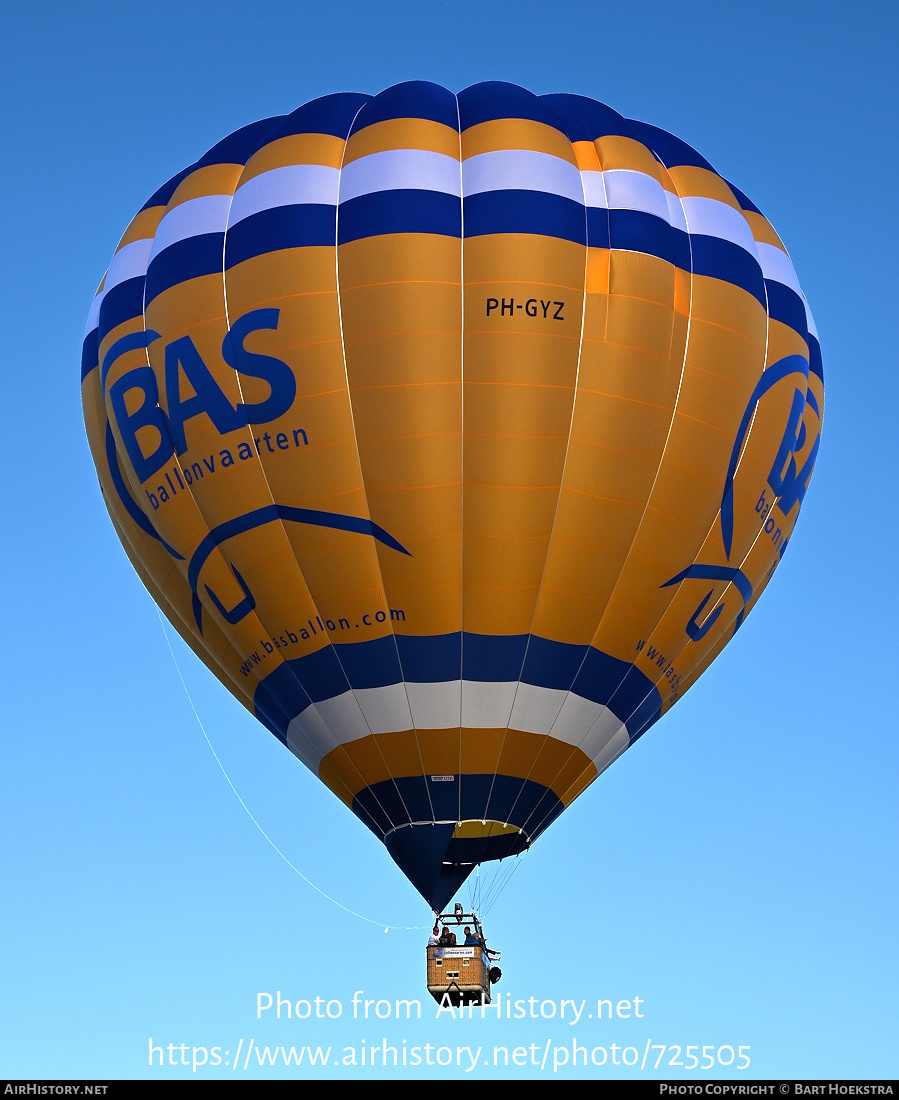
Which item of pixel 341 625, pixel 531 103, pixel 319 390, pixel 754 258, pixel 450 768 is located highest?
pixel 531 103

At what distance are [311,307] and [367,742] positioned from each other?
4.10 metres

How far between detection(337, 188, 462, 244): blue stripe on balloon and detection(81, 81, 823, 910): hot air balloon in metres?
0.03

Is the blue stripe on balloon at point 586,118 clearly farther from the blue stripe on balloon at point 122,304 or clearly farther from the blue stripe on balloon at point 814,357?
the blue stripe on balloon at point 122,304

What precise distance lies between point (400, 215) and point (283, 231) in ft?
3.77

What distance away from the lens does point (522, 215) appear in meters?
15.5

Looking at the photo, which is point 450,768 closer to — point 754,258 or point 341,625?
point 341,625

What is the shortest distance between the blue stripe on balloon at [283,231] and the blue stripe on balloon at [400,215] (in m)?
0.14

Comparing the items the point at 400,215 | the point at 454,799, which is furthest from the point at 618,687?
the point at 400,215

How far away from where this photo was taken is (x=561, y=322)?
15.3 meters

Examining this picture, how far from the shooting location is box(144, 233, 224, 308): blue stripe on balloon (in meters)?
16.0

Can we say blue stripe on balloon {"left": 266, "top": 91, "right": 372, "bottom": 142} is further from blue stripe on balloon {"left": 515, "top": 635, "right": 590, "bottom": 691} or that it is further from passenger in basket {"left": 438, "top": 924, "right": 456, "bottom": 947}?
passenger in basket {"left": 438, "top": 924, "right": 456, "bottom": 947}

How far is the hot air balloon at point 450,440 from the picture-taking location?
1521 cm

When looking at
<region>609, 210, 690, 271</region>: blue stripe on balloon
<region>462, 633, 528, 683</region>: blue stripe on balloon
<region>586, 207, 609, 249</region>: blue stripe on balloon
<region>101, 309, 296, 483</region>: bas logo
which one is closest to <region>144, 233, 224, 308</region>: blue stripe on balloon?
<region>101, 309, 296, 483</region>: bas logo

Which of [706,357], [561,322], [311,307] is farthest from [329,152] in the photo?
[706,357]
